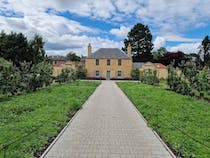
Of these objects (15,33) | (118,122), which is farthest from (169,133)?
(15,33)

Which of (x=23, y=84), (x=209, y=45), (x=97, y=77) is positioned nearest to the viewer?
(x=23, y=84)

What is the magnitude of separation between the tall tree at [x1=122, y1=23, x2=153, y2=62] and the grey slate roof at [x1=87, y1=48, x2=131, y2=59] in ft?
67.9

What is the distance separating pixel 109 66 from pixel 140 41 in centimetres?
2611

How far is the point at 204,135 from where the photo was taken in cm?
795

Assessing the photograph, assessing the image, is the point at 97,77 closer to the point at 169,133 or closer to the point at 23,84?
the point at 23,84

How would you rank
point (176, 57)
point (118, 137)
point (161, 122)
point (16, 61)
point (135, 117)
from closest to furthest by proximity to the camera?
point (118, 137)
point (161, 122)
point (135, 117)
point (16, 61)
point (176, 57)

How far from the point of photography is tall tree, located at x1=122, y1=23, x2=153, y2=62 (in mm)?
75562

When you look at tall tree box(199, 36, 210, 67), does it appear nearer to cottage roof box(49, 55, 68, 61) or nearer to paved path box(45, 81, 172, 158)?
cottage roof box(49, 55, 68, 61)

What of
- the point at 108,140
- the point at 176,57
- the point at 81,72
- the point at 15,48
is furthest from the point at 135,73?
the point at 108,140

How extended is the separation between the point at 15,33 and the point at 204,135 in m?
39.7

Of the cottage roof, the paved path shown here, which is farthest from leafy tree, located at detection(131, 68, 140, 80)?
the paved path

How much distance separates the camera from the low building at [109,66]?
54094 millimetres

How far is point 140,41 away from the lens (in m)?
76.9

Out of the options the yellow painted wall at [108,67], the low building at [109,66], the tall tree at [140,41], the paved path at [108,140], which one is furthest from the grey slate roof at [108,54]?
the paved path at [108,140]
